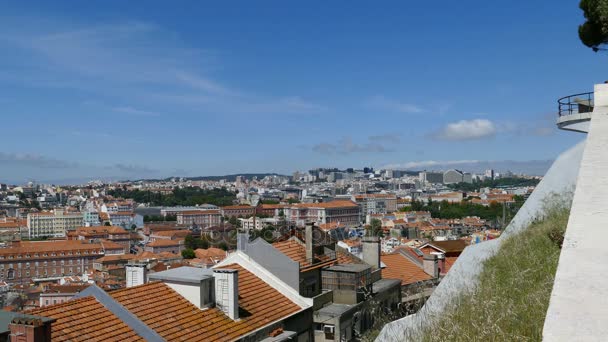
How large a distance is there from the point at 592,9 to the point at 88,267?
95.5m

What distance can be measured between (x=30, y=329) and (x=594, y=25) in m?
13.3

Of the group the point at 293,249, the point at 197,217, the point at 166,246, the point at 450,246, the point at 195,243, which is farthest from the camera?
the point at 197,217

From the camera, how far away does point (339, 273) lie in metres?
13.6

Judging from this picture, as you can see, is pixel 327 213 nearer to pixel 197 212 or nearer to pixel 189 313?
pixel 197 212

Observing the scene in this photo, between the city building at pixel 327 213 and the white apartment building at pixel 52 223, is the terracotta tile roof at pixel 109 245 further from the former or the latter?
the city building at pixel 327 213

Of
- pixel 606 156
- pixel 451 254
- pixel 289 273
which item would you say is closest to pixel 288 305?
pixel 289 273

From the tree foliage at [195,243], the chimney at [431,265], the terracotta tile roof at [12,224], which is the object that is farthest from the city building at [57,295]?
the terracotta tile roof at [12,224]

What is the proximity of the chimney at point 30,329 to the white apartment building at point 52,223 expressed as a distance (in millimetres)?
149519

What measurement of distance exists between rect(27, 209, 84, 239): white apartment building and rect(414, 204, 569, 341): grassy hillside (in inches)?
6041

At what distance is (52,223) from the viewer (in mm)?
147125

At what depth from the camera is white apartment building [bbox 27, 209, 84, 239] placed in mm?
142750

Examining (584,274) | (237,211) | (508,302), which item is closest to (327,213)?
(237,211)

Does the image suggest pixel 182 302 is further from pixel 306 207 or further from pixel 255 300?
pixel 306 207

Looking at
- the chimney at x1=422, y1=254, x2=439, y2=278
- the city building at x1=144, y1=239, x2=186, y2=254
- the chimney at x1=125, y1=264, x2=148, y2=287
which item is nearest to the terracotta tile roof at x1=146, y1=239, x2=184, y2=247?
the city building at x1=144, y1=239, x2=186, y2=254
